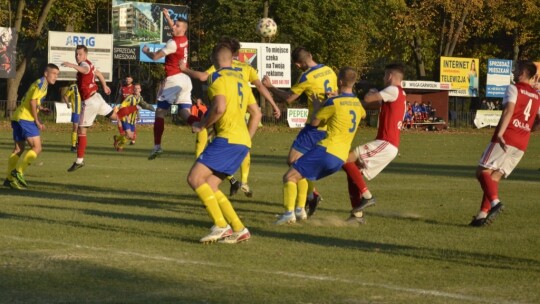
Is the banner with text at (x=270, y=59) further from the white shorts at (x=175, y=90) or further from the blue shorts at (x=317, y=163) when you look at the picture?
the blue shorts at (x=317, y=163)

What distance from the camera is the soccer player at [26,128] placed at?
54.9 feet

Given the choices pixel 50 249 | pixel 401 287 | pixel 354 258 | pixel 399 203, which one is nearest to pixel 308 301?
pixel 401 287

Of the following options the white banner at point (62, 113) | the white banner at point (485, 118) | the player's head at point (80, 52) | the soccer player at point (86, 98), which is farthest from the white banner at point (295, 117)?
the player's head at point (80, 52)

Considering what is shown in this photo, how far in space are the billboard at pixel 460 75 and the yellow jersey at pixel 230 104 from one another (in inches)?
2109

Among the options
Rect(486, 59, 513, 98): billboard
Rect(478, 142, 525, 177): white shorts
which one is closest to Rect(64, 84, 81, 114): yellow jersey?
Rect(478, 142, 525, 177): white shorts

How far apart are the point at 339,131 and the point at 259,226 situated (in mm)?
1448

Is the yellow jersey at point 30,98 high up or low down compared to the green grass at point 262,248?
up

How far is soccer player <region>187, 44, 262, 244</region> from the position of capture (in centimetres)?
1041

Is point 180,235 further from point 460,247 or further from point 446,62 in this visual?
point 446,62

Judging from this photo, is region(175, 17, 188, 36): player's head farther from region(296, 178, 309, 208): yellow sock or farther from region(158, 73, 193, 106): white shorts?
region(296, 178, 309, 208): yellow sock

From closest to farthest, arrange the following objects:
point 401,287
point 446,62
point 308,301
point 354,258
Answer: point 308,301, point 401,287, point 354,258, point 446,62

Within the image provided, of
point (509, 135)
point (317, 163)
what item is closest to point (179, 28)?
point (317, 163)

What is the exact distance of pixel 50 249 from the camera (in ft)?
32.5

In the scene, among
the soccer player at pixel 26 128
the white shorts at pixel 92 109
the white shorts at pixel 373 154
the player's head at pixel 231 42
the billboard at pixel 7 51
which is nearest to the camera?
the player's head at pixel 231 42
